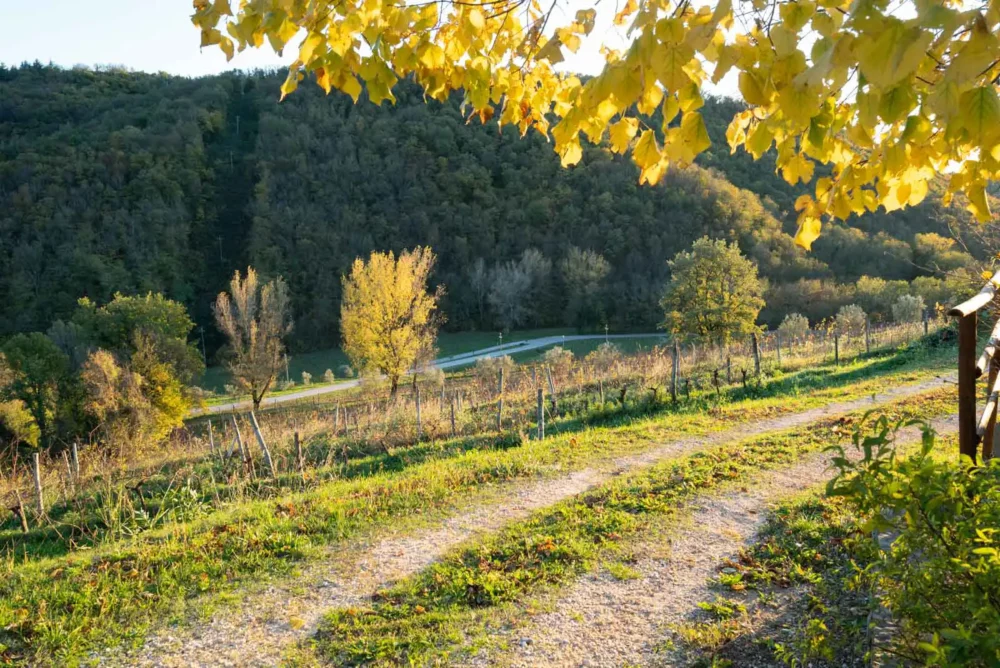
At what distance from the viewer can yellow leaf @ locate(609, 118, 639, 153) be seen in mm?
2127

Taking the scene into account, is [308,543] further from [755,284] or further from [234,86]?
[234,86]

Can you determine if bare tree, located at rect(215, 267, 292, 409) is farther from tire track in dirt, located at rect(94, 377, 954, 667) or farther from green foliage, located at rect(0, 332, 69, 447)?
tire track in dirt, located at rect(94, 377, 954, 667)

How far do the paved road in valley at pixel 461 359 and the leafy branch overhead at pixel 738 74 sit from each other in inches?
1265

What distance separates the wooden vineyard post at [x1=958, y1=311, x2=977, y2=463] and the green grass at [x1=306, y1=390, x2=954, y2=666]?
105 inches

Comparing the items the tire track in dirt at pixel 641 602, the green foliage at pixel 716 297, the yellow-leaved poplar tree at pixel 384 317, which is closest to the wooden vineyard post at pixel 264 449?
the tire track in dirt at pixel 641 602

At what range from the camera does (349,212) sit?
7062cm

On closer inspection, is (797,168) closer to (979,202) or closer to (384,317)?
(979,202)

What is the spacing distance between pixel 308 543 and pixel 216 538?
3.04ft

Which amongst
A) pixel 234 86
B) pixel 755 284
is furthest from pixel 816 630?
pixel 234 86

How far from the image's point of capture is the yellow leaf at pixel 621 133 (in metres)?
2.13

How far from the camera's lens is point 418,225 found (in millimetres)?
70062

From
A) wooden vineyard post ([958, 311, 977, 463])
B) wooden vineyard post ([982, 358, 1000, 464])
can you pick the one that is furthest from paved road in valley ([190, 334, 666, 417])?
wooden vineyard post ([958, 311, 977, 463])

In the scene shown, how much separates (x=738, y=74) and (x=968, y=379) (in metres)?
2.61

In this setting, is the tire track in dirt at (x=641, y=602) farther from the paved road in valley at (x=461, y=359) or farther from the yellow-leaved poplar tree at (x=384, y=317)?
the paved road in valley at (x=461, y=359)
